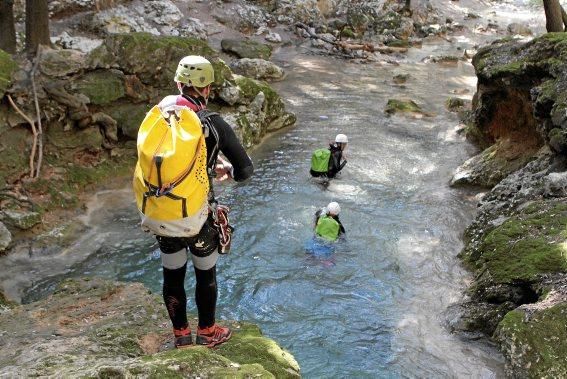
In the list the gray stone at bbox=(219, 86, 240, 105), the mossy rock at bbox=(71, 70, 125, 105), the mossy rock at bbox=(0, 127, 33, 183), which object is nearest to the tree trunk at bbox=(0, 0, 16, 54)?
the mossy rock at bbox=(71, 70, 125, 105)

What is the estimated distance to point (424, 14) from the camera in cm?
3253

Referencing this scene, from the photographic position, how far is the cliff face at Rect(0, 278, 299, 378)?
3.37 metres

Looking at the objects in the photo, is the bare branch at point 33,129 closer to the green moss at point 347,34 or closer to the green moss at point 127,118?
the green moss at point 127,118

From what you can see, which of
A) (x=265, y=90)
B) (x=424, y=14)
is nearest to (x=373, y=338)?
(x=265, y=90)

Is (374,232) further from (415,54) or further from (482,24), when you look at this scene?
(482,24)

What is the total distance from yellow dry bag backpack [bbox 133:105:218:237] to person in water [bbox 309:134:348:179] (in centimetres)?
810

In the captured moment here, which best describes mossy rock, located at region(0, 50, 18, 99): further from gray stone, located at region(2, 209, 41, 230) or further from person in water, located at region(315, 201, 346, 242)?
person in water, located at region(315, 201, 346, 242)

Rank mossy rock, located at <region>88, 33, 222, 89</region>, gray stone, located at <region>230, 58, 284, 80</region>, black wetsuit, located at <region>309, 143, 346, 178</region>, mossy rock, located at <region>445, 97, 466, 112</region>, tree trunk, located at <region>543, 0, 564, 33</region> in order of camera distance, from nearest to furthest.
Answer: mossy rock, located at <region>88, 33, 222, 89</region>, black wetsuit, located at <region>309, 143, 346, 178</region>, tree trunk, located at <region>543, 0, 564, 33</region>, mossy rock, located at <region>445, 97, 466, 112</region>, gray stone, located at <region>230, 58, 284, 80</region>

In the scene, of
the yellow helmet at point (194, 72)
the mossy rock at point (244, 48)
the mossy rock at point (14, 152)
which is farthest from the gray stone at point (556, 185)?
the mossy rock at point (244, 48)

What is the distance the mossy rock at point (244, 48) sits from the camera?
21.4m

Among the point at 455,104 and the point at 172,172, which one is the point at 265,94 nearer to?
the point at 455,104

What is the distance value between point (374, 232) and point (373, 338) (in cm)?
316

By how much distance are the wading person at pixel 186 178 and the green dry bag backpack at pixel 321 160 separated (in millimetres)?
7720

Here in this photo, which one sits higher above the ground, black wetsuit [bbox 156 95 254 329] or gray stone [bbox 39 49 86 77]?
black wetsuit [bbox 156 95 254 329]
